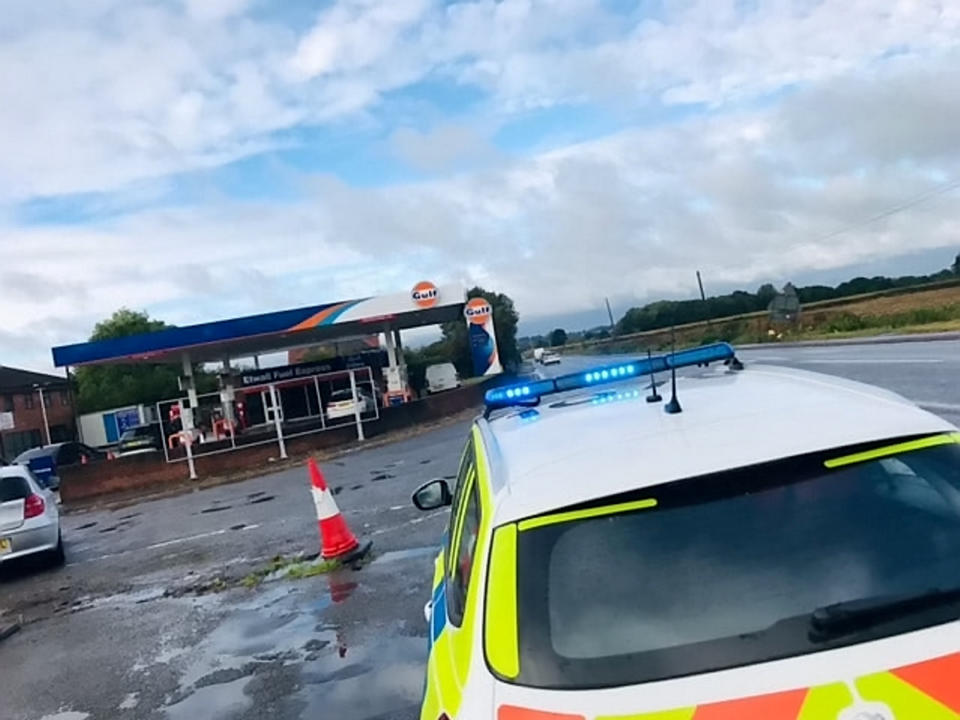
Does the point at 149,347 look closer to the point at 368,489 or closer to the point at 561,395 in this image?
the point at 368,489

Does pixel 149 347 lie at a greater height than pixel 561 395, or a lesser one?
greater

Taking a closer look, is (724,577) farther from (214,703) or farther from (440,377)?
(440,377)

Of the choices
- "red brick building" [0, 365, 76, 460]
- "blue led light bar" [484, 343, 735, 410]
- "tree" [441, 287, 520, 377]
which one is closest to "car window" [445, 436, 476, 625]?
"blue led light bar" [484, 343, 735, 410]

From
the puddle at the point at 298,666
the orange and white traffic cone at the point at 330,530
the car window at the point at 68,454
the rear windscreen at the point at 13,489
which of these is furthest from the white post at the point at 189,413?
the puddle at the point at 298,666

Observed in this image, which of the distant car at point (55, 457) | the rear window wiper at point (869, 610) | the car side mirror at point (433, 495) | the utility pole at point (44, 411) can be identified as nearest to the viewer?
the rear window wiper at point (869, 610)

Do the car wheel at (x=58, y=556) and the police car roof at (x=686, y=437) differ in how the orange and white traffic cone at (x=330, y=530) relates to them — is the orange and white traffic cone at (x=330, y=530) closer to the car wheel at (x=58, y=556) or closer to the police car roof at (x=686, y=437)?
the car wheel at (x=58, y=556)

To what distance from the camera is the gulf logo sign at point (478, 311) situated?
32219 mm

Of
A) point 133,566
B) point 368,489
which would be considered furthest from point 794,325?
point 133,566

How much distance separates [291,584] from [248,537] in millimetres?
3934

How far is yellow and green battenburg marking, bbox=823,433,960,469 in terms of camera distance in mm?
2338

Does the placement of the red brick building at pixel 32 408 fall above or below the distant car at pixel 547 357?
above

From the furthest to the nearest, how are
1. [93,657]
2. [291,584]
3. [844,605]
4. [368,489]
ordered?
[368,489]
[291,584]
[93,657]
[844,605]

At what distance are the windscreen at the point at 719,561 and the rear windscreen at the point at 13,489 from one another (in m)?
12.6

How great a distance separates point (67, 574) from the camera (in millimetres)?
13000
